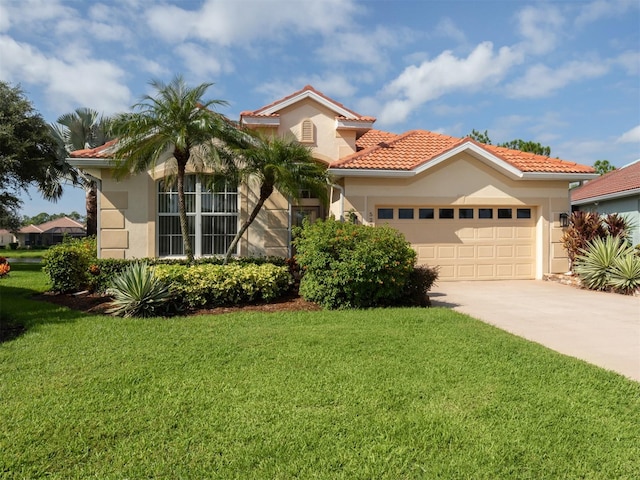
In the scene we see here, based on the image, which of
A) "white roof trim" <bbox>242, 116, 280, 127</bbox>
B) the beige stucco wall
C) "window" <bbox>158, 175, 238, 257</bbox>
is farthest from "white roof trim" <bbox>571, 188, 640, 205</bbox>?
"window" <bbox>158, 175, 238, 257</bbox>

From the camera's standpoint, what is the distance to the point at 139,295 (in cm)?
792

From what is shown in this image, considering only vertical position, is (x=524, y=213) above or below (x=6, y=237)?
below

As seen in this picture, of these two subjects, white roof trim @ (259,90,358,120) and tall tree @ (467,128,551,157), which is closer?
white roof trim @ (259,90,358,120)

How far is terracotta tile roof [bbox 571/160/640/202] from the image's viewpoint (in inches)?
667

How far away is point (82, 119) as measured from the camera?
20969mm

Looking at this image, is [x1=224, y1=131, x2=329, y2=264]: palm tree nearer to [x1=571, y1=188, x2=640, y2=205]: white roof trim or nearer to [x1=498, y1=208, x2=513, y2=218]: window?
[x1=498, y1=208, x2=513, y2=218]: window

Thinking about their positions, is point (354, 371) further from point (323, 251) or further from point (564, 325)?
point (564, 325)

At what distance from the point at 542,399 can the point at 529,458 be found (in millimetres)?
1197

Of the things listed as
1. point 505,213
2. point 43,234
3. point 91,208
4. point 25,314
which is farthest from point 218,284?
point 43,234

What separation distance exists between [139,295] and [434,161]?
9378 mm

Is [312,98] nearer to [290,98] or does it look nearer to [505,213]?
[290,98]

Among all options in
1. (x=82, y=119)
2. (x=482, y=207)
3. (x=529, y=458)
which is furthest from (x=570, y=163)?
(x=82, y=119)

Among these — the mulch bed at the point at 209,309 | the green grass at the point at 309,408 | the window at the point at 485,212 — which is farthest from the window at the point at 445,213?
the green grass at the point at 309,408

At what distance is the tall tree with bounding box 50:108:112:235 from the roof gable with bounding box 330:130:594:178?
49.4 ft
